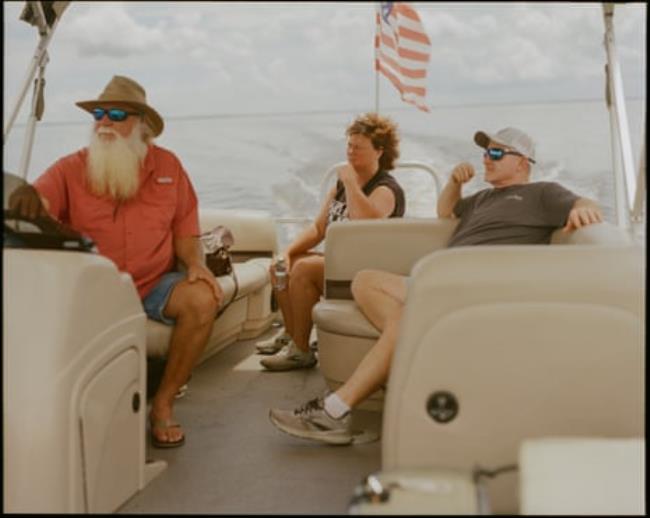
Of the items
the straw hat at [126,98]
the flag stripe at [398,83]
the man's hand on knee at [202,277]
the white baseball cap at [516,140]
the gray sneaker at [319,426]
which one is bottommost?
the gray sneaker at [319,426]

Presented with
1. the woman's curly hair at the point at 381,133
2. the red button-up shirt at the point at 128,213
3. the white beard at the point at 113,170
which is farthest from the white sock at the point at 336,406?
the woman's curly hair at the point at 381,133

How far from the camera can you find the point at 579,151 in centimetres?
1159

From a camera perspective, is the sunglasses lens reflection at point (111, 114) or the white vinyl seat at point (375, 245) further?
the white vinyl seat at point (375, 245)

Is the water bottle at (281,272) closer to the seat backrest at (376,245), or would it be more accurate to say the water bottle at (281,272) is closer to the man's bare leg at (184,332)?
the seat backrest at (376,245)

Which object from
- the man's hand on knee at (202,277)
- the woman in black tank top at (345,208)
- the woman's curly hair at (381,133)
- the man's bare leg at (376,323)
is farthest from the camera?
the woman's curly hair at (381,133)

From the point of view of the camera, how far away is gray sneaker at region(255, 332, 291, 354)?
14.8 ft

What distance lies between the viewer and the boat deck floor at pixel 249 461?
238 centimetres

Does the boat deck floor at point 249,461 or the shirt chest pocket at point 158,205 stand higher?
the shirt chest pocket at point 158,205

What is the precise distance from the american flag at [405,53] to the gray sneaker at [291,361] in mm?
2391

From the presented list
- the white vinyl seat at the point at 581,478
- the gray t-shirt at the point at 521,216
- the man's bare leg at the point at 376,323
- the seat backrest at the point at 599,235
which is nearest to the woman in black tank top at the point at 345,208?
the gray t-shirt at the point at 521,216

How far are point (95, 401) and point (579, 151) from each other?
408 inches

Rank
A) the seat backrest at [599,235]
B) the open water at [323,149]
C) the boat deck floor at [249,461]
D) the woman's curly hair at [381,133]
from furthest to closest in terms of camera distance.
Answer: the open water at [323,149], the woman's curly hair at [381,133], the seat backrest at [599,235], the boat deck floor at [249,461]

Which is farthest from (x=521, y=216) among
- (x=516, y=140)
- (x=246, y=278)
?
(x=246, y=278)

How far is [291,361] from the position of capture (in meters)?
4.09
